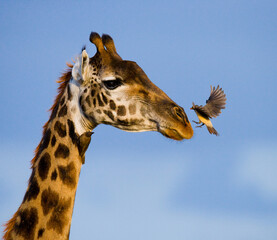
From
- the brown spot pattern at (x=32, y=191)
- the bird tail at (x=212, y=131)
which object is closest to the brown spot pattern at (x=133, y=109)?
the bird tail at (x=212, y=131)

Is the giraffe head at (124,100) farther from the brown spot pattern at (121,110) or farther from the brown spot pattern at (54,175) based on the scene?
the brown spot pattern at (54,175)

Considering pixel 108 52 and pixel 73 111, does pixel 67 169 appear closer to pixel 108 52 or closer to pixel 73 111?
pixel 73 111

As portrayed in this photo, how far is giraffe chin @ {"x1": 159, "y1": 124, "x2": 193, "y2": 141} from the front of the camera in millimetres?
7242

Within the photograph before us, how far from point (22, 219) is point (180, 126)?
2914 millimetres

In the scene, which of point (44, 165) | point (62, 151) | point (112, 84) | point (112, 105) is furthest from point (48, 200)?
point (112, 84)

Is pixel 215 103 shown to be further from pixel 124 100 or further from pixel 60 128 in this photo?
pixel 60 128

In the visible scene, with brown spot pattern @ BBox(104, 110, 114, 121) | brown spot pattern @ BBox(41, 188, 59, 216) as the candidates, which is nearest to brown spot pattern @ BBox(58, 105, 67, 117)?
brown spot pattern @ BBox(104, 110, 114, 121)

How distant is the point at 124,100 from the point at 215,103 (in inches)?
76.4

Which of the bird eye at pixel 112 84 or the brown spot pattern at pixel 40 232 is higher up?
the bird eye at pixel 112 84

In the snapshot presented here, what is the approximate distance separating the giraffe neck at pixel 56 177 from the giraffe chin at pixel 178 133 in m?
1.26

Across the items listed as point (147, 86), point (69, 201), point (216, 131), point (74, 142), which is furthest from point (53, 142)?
point (216, 131)

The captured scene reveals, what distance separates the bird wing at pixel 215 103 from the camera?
827 cm

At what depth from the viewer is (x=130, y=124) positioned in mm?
7578

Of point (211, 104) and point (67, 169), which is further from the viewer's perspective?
point (211, 104)
